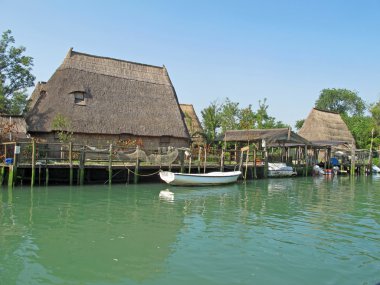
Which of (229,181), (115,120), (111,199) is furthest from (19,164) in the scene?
(229,181)

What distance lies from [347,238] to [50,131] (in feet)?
72.5

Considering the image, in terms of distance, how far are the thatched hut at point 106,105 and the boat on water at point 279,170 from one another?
24.4ft

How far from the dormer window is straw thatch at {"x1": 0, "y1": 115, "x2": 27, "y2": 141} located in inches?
164

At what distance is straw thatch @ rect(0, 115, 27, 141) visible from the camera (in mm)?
25156

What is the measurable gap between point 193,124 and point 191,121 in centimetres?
87

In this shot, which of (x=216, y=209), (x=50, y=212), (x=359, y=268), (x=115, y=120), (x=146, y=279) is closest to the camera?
(x=146, y=279)

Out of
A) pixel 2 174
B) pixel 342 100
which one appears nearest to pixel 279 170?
pixel 2 174

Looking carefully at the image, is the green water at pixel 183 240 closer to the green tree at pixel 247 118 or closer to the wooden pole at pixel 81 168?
the wooden pole at pixel 81 168

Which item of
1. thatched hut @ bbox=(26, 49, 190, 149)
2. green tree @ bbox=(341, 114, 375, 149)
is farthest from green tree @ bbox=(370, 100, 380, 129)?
thatched hut @ bbox=(26, 49, 190, 149)

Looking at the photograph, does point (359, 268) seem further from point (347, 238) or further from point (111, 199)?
point (111, 199)

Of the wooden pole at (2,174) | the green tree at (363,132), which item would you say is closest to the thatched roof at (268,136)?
the wooden pole at (2,174)

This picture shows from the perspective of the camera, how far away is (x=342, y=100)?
293 ft

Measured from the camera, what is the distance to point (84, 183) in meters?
24.1

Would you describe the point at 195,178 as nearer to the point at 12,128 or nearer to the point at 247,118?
the point at 12,128
